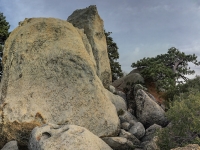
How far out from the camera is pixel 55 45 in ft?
73.3

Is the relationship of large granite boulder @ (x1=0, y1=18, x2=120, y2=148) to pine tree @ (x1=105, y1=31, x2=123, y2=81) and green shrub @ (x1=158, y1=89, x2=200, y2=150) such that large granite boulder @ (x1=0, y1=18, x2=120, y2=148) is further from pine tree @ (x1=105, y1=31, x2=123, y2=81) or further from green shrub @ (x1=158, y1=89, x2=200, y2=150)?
pine tree @ (x1=105, y1=31, x2=123, y2=81)

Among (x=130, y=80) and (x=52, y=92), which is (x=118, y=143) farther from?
(x=130, y=80)

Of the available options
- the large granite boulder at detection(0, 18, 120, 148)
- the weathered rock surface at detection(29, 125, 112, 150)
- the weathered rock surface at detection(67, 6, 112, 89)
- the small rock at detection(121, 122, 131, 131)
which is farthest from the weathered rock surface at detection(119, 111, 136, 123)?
the weathered rock surface at detection(29, 125, 112, 150)

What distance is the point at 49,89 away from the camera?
21.1m

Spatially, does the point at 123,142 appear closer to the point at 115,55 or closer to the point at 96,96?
the point at 96,96

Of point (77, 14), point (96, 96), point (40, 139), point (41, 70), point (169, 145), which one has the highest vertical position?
point (77, 14)

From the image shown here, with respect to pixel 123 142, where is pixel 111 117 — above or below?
above

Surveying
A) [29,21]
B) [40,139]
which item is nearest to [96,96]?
[40,139]

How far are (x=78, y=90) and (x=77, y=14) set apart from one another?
19332 millimetres

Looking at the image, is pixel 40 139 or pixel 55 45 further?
pixel 55 45

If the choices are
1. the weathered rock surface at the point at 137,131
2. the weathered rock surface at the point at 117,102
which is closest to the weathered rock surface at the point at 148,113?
the weathered rock surface at the point at 117,102

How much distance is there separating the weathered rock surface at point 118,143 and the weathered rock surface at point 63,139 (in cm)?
404

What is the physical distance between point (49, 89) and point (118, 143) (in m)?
6.90

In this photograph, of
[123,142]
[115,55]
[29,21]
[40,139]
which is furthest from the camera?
[115,55]
